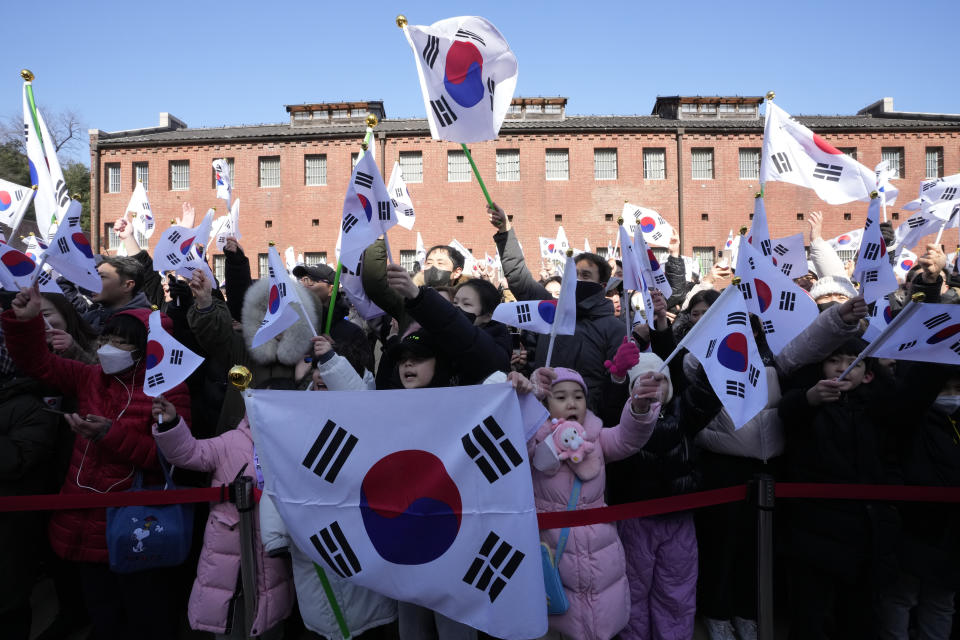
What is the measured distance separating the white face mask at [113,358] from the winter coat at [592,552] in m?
1.99

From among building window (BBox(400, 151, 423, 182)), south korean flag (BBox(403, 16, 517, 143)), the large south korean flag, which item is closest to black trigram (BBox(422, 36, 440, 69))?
south korean flag (BBox(403, 16, 517, 143))

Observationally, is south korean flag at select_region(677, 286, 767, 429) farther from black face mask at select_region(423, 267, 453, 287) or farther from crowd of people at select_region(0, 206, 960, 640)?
black face mask at select_region(423, 267, 453, 287)

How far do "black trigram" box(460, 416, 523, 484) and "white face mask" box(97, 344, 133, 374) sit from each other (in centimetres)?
178

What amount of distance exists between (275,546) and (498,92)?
2.96 meters

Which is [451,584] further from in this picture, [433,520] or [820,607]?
[820,607]

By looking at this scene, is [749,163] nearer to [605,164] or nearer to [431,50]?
[605,164]

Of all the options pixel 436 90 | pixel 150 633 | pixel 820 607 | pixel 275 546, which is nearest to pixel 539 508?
pixel 275 546

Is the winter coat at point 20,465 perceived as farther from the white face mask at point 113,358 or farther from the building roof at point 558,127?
the building roof at point 558,127

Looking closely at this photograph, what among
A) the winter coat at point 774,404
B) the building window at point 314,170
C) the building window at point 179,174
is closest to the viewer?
the winter coat at point 774,404

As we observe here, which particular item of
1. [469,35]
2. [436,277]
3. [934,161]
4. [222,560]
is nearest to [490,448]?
[222,560]

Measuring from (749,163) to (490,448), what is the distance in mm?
28714

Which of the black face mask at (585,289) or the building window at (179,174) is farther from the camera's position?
the building window at (179,174)

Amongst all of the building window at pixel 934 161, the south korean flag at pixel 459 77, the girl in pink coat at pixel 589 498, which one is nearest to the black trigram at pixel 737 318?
the girl in pink coat at pixel 589 498

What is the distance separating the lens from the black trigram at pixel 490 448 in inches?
99.7
